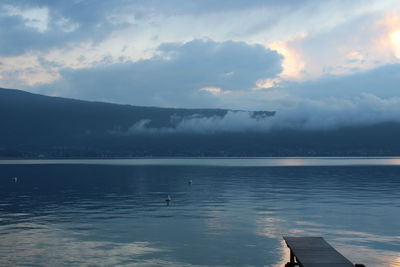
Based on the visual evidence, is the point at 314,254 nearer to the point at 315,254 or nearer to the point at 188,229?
the point at 315,254

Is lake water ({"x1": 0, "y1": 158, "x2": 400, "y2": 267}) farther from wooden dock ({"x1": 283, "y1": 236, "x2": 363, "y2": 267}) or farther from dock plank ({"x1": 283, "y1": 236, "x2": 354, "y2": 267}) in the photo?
dock plank ({"x1": 283, "y1": 236, "x2": 354, "y2": 267})

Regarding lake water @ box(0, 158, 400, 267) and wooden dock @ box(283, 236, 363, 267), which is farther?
lake water @ box(0, 158, 400, 267)

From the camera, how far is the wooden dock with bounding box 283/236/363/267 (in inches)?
1193

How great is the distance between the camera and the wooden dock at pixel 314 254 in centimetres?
3031

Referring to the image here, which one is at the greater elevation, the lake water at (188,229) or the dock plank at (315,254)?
the dock plank at (315,254)

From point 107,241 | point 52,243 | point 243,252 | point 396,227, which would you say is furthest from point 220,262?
point 396,227

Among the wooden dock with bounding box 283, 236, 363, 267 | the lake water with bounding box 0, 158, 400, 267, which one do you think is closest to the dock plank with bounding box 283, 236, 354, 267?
the wooden dock with bounding box 283, 236, 363, 267

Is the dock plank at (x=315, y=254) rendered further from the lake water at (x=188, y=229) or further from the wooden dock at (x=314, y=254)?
the lake water at (x=188, y=229)

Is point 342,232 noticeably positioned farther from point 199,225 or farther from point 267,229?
point 199,225

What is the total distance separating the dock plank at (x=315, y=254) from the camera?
30312mm

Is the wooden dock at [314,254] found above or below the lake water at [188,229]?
above

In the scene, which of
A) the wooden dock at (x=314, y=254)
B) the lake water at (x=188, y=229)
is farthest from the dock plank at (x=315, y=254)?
the lake water at (x=188, y=229)

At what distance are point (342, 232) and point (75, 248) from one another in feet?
91.4

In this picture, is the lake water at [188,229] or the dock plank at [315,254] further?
the lake water at [188,229]
